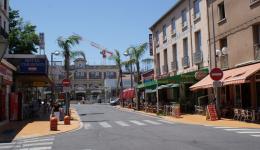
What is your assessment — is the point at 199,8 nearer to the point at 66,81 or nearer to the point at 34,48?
the point at 66,81

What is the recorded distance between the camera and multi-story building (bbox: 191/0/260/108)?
26.6m

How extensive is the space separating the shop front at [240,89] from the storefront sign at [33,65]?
39.6 ft

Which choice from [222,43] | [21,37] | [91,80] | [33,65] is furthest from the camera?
[91,80]

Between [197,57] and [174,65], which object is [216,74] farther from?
[174,65]

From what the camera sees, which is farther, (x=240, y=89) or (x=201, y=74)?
(x=201, y=74)

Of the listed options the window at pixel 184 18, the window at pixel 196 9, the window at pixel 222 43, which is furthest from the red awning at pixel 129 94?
the window at pixel 222 43

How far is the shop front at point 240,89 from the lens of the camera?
25472 millimetres

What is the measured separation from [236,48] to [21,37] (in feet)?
121

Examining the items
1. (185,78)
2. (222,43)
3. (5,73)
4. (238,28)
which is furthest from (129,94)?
(238,28)

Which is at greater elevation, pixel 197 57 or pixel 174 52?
pixel 174 52

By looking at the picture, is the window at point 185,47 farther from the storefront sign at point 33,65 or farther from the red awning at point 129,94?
the red awning at point 129,94

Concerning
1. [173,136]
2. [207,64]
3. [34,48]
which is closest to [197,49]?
[207,64]

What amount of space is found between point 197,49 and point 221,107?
26.6 feet

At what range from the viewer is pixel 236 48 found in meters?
29.2
